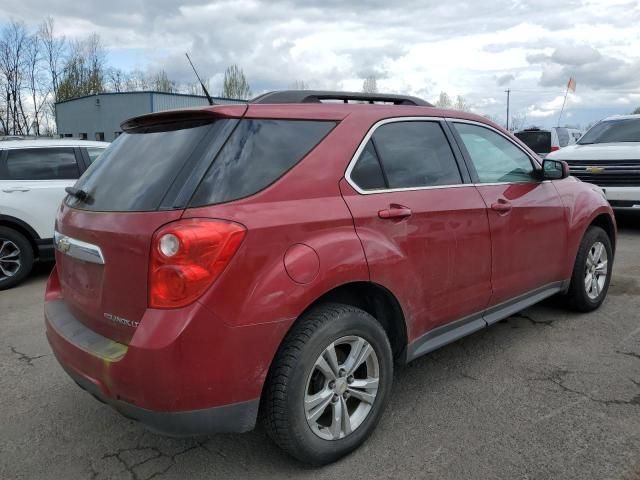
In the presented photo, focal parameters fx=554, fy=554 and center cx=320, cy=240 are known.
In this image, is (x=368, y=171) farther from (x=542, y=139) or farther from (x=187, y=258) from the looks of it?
(x=542, y=139)

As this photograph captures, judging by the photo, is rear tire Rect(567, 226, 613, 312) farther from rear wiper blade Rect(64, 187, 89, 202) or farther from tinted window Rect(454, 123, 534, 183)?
rear wiper blade Rect(64, 187, 89, 202)

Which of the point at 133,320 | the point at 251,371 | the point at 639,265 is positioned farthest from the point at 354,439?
the point at 639,265

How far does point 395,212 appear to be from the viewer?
2.92 m

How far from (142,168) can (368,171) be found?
1.14 meters

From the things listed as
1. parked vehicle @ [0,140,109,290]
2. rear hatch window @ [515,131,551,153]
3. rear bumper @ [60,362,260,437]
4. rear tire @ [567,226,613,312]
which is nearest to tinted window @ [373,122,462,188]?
rear bumper @ [60,362,260,437]

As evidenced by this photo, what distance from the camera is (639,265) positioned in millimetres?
6574

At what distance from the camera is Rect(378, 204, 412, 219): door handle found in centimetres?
287

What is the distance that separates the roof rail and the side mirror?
3.72ft

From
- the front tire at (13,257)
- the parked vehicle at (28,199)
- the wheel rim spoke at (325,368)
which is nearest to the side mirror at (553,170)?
the wheel rim spoke at (325,368)

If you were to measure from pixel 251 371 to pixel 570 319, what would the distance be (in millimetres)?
3373

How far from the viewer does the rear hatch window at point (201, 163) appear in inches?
94.1

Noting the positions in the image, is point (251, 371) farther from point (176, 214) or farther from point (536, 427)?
point (536, 427)

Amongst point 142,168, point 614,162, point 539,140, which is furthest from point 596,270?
point 539,140

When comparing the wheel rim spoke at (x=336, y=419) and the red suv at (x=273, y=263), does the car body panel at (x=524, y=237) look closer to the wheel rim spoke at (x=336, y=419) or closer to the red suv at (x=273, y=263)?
the red suv at (x=273, y=263)
